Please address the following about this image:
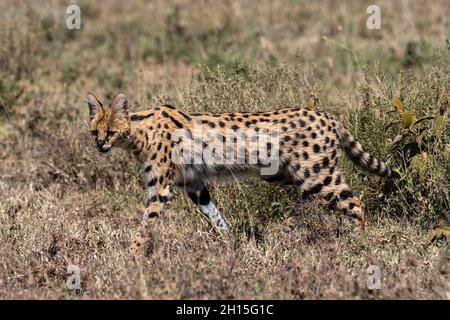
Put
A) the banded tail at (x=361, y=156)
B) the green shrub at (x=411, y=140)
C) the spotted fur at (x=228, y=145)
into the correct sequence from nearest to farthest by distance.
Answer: the green shrub at (x=411, y=140) < the spotted fur at (x=228, y=145) < the banded tail at (x=361, y=156)

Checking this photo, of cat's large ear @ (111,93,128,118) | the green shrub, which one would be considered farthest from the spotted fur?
the green shrub

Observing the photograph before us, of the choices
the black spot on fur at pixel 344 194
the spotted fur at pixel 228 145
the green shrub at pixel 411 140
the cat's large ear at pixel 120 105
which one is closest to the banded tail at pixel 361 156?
the spotted fur at pixel 228 145

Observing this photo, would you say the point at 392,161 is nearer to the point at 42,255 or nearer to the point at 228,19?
the point at 42,255

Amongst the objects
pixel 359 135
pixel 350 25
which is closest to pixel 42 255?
pixel 359 135

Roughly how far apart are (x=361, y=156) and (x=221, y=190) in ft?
3.60

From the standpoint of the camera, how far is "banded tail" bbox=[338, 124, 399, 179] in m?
6.35

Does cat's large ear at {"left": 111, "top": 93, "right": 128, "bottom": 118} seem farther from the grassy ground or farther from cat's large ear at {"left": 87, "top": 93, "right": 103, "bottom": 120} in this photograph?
the grassy ground

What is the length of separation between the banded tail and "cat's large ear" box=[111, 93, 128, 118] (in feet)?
5.14

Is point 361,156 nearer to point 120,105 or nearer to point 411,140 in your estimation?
point 411,140

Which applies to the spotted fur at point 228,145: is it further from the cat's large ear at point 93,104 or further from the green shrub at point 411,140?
the green shrub at point 411,140

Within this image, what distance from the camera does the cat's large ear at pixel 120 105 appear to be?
634cm

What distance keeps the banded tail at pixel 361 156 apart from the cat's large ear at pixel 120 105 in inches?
61.7

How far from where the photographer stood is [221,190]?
21.9ft

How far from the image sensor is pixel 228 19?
12211mm
